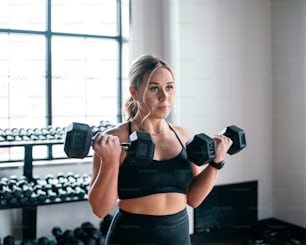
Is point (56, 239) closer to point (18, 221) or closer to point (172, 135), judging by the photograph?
point (18, 221)

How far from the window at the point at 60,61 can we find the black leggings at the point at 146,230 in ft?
6.96

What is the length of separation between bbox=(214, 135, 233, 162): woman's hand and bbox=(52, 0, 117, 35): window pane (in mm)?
2324

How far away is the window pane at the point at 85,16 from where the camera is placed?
127 inches

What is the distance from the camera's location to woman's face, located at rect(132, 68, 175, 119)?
1.10 metres

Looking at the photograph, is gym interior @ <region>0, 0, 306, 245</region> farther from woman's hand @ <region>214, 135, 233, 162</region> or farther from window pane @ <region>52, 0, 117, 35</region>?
woman's hand @ <region>214, 135, 233, 162</region>

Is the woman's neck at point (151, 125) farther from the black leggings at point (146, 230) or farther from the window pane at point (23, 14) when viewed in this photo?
the window pane at point (23, 14)

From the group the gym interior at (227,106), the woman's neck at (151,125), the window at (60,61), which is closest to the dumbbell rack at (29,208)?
the gym interior at (227,106)

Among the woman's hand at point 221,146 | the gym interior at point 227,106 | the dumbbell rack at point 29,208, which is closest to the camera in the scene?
the woman's hand at point 221,146

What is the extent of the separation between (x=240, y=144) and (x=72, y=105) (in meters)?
2.22

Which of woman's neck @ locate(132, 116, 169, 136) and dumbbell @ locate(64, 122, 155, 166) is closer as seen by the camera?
dumbbell @ locate(64, 122, 155, 166)

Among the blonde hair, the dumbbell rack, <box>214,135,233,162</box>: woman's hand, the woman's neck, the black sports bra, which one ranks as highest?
the blonde hair

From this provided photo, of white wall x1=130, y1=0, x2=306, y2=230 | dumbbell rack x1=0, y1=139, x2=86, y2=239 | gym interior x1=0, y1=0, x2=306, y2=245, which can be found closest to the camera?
dumbbell rack x1=0, y1=139, x2=86, y2=239

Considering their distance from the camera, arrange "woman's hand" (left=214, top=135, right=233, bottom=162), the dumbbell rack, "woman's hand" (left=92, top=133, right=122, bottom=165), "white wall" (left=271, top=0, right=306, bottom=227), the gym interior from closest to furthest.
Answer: "woman's hand" (left=92, top=133, right=122, bottom=165) < "woman's hand" (left=214, top=135, right=233, bottom=162) < the dumbbell rack < the gym interior < "white wall" (left=271, top=0, right=306, bottom=227)

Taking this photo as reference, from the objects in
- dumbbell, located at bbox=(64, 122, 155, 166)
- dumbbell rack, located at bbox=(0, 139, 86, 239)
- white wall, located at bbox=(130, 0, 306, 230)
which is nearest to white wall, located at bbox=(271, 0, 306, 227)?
white wall, located at bbox=(130, 0, 306, 230)
